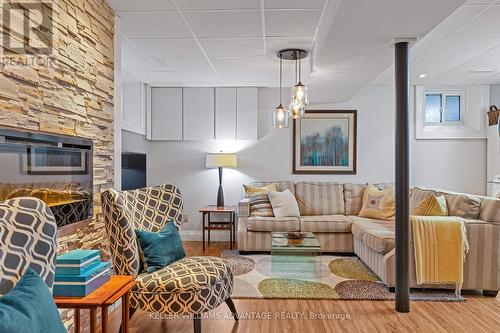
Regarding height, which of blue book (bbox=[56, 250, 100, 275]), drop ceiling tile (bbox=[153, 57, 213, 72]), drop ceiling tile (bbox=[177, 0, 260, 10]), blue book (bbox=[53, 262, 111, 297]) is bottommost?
blue book (bbox=[53, 262, 111, 297])

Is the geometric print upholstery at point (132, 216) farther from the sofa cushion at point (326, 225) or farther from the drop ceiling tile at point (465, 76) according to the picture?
the drop ceiling tile at point (465, 76)

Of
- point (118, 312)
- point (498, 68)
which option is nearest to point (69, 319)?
point (118, 312)

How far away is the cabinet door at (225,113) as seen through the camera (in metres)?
5.66

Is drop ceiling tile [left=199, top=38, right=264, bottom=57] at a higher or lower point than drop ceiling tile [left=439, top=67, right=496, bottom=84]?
lower

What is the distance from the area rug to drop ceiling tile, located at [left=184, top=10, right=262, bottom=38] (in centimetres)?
225

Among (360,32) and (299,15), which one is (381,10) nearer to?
(360,32)

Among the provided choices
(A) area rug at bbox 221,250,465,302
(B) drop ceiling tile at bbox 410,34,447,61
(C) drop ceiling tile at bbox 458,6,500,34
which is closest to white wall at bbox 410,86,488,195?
(B) drop ceiling tile at bbox 410,34,447,61

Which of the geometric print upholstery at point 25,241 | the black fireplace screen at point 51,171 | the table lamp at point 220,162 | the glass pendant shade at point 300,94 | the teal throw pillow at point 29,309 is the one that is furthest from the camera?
the table lamp at point 220,162

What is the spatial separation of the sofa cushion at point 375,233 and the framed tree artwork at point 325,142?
1088mm

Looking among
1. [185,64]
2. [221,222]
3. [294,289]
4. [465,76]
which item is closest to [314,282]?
[294,289]

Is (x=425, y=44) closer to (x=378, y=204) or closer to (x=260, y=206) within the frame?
(x=378, y=204)

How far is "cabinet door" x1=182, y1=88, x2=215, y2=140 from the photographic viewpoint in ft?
18.6

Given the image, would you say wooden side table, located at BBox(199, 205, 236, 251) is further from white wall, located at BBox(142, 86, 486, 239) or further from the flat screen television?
the flat screen television

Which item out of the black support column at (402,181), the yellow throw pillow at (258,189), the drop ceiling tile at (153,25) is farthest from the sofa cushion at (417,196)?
the drop ceiling tile at (153,25)
